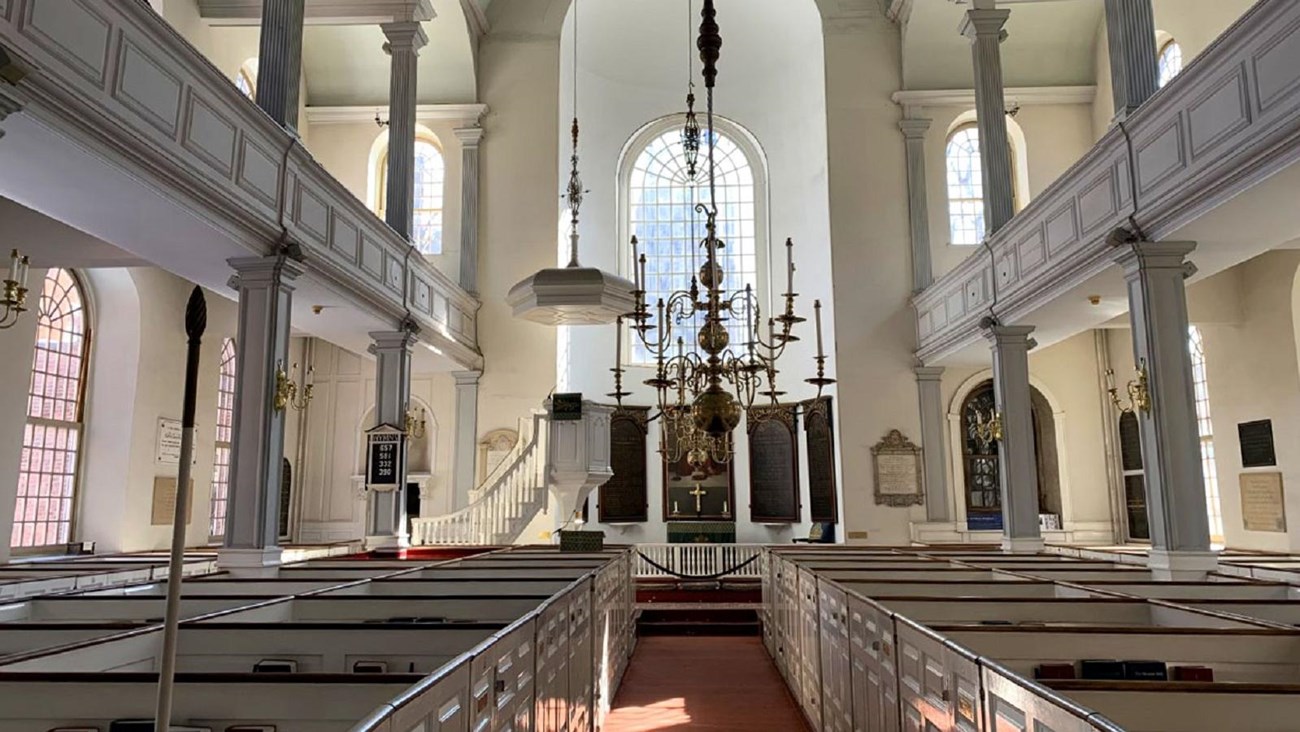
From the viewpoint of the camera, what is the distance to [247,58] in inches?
513

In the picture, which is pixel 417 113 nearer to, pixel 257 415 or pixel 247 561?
pixel 257 415

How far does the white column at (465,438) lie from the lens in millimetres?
13609

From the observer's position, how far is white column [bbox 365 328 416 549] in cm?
1036

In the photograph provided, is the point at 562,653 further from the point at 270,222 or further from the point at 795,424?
the point at 795,424

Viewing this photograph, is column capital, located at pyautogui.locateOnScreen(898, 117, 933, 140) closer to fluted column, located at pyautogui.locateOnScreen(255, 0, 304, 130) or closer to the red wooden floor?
the red wooden floor

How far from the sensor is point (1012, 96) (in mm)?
14555

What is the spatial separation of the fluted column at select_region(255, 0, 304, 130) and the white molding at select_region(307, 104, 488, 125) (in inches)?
251

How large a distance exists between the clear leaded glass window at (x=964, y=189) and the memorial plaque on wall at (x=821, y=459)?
3.65 m

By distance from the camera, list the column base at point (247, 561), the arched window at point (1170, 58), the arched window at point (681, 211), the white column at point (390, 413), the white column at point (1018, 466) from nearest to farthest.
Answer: the column base at point (247, 561)
the white column at point (1018, 466)
the white column at point (390, 413)
the arched window at point (1170, 58)
the arched window at point (681, 211)

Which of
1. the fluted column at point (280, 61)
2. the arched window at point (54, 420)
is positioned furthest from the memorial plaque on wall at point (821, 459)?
the arched window at point (54, 420)

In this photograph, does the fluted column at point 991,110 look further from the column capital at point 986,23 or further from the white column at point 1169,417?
the white column at point 1169,417

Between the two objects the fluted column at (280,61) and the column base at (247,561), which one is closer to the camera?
the column base at (247,561)

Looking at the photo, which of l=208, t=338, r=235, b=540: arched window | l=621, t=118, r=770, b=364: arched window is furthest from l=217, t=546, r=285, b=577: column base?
l=621, t=118, r=770, b=364: arched window

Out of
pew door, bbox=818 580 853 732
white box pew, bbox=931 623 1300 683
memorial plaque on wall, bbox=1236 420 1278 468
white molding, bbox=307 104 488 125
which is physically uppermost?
white molding, bbox=307 104 488 125
